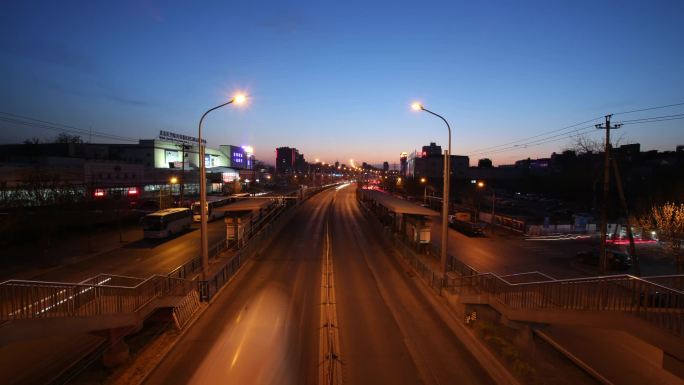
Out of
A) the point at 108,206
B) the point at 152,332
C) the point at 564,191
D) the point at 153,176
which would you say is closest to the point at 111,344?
the point at 152,332

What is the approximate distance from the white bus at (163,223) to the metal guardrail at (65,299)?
19.8 metres

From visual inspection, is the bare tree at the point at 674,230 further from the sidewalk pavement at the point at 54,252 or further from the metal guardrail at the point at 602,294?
the sidewalk pavement at the point at 54,252

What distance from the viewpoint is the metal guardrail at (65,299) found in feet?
28.2

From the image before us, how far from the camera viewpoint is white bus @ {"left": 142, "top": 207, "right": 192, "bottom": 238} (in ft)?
104

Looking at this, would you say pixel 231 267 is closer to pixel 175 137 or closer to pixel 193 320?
pixel 193 320

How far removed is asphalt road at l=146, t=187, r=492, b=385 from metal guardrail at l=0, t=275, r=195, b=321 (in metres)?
2.24

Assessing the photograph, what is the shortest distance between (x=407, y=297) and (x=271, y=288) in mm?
6692

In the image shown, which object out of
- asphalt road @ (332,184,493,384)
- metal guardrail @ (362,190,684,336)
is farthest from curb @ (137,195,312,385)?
metal guardrail @ (362,190,684,336)

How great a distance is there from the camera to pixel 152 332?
1362 cm

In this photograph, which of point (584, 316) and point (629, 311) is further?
point (584, 316)

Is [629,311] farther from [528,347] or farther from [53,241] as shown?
[53,241]

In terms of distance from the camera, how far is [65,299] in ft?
31.9

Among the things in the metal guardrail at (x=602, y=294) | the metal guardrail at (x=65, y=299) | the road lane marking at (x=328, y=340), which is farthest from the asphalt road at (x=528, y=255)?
the metal guardrail at (x=65, y=299)

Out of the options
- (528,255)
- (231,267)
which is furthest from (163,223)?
(528,255)
